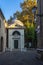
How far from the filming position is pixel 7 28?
180 feet

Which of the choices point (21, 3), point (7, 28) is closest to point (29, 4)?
point (21, 3)

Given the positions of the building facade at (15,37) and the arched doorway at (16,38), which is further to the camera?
the arched doorway at (16,38)

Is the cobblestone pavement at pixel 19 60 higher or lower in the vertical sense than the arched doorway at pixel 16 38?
lower

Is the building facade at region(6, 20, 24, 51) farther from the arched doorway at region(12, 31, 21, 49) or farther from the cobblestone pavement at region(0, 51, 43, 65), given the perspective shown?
the cobblestone pavement at region(0, 51, 43, 65)

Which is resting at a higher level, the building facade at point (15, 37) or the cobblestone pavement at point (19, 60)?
the building facade at point (15, 37)

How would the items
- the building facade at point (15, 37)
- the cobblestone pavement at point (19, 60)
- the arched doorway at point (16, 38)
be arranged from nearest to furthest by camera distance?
the cobblestone pavement at point (19, 60) < the building facade at point (15, 37) < the arched doorway at point (16, 38)

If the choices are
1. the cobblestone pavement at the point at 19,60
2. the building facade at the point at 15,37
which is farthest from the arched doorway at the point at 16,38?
the cobblestone pavement at the point at 19,60

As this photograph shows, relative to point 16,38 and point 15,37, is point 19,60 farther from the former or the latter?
point 16,38

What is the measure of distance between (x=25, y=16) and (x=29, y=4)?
3.16m

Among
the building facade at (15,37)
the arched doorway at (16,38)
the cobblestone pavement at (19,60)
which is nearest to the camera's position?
the cobblestone pavement at (19,60)

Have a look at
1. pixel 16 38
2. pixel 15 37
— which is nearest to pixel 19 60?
pixel 15 37

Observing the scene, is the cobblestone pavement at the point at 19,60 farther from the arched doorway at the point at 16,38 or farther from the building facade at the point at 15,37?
the arched doorway at the point at 16,38

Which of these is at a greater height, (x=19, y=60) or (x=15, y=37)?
(x=15, y=37)

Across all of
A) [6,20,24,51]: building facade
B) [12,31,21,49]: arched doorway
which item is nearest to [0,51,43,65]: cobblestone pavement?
[6,20,24,51]: building facade
